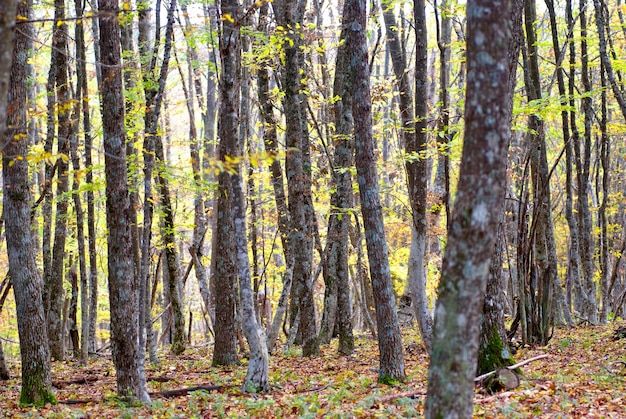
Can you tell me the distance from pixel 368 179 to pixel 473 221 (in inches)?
195

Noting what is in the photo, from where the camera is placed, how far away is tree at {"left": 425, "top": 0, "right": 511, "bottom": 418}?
4270 millimetres

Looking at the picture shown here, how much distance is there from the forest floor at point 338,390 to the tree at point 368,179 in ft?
3.01

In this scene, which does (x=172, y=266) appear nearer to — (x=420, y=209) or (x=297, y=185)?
(x=297, y=185)


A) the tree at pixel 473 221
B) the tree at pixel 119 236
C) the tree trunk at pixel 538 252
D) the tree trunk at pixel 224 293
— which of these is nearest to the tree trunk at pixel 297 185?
the tree trunk at pixel 224 293

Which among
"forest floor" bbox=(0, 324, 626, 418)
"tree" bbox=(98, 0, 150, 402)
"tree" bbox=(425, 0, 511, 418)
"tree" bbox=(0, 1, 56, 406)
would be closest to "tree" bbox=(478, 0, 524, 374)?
"forest floor" bbox=(0, 324, 626, 418)

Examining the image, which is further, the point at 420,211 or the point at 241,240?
the point at 420,211

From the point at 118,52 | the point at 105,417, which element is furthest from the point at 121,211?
the point at 105,417

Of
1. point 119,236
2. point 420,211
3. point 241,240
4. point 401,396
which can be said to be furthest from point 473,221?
point 420,211

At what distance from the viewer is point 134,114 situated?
1359 cm

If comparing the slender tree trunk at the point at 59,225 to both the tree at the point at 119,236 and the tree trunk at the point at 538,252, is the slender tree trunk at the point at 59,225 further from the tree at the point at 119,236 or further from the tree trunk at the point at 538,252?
the tree trunk at the point at 538,252

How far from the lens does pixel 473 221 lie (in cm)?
427

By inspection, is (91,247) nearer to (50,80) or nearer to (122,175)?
(50,80)

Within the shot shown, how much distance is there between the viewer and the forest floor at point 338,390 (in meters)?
7.32

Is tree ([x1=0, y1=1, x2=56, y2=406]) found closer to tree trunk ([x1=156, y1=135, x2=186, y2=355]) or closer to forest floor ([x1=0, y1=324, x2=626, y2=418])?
forest floor ([x1=0, y1=324, x2=626, y2=418])
